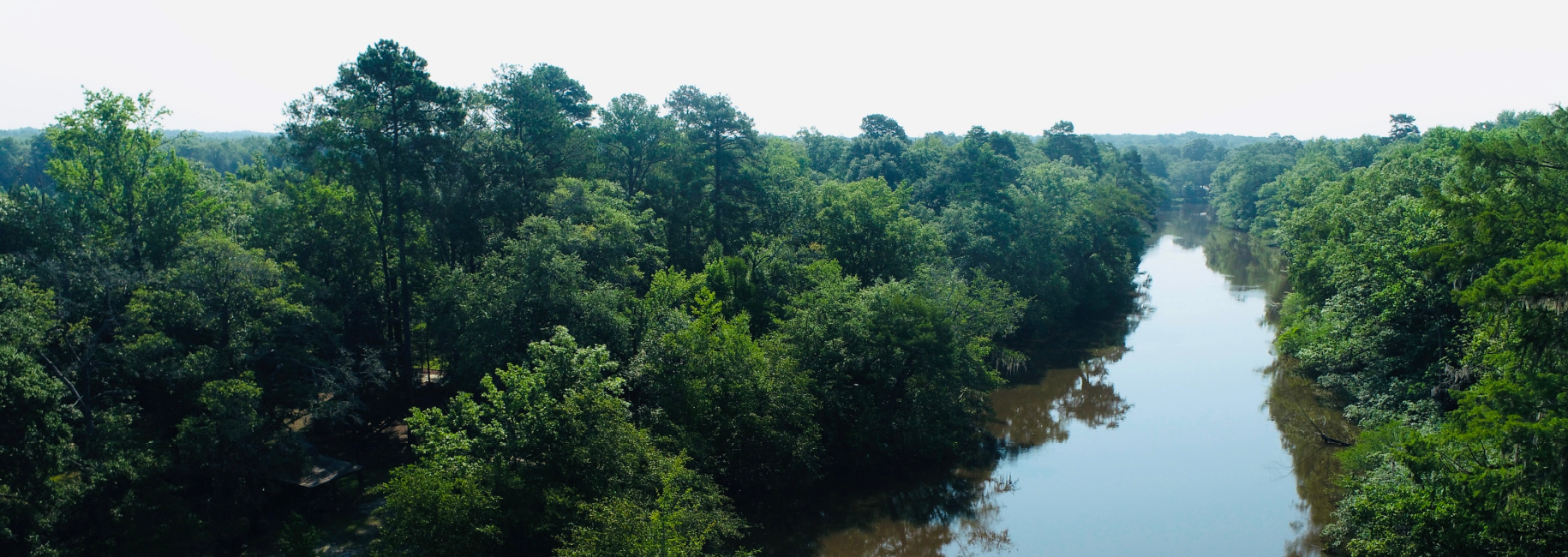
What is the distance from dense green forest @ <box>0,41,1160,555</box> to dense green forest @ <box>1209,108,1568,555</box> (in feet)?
1.08

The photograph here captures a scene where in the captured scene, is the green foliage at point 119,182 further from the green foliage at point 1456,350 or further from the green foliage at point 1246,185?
the green foliage at point 1246,185

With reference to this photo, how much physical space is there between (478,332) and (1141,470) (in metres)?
23.0

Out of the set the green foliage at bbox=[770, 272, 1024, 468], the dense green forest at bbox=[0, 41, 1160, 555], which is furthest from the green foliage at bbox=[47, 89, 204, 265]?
the green foliage at bbox=[770, 272, 1024, 468]

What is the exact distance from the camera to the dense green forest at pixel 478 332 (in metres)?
18.3

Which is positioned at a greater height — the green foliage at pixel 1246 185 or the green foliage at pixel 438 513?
the green foliage at pixel 1246 185

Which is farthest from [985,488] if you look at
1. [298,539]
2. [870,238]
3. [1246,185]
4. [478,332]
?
[1246,185]

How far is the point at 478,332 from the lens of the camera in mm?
24719

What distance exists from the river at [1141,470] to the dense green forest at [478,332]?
8.45 feet

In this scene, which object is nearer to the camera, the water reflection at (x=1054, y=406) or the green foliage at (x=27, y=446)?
the green foliage at (x=27, y=446)

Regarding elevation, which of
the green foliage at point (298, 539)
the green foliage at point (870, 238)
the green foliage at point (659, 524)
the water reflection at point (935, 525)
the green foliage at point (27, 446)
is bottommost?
the water reflection at point (935, 525)

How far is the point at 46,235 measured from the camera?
2412 centimetres

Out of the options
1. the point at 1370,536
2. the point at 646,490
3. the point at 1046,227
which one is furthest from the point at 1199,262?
the point at 646,490

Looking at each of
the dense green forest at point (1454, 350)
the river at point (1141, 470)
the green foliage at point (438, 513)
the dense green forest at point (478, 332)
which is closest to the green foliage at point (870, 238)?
the dense green forest at point (478, 332)

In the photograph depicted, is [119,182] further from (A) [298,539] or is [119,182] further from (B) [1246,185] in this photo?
(B) [1246,185]
